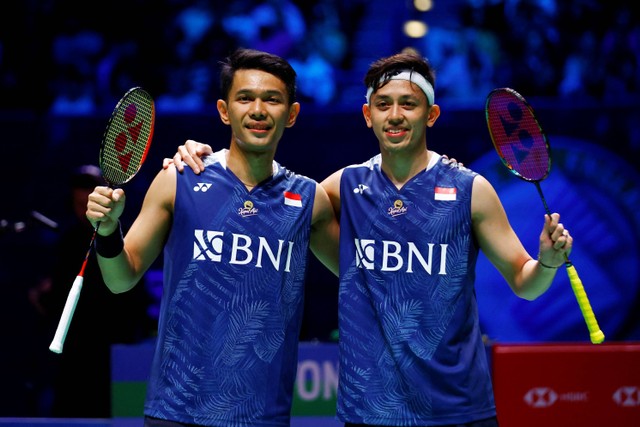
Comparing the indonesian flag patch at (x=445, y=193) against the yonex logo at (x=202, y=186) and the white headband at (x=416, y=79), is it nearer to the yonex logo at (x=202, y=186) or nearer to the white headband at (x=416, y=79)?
the white headband at (x=416, y=79)

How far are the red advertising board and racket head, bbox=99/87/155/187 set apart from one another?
208cm

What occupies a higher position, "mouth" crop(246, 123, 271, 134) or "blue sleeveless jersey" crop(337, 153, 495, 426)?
"mouth" crop(246, 123, 271, 134)

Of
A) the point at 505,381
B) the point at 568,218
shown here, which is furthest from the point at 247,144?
the point at 568,218

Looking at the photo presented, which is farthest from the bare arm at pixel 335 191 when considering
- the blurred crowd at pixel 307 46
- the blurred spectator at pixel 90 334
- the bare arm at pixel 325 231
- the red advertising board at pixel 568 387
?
the blurred crowd at pixel 307 46

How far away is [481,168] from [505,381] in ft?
7.42

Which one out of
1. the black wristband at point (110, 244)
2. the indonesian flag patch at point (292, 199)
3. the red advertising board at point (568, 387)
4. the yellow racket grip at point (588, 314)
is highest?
the indonesian flag patch at point (292, 199)

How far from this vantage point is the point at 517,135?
11.6ft

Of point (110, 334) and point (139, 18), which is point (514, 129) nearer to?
point (110, 334)

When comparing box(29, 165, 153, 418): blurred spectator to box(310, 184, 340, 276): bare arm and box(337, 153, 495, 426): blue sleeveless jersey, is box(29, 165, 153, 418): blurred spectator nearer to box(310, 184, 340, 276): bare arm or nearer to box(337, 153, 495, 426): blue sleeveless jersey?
box(310, 184, 340, 276): bare arm

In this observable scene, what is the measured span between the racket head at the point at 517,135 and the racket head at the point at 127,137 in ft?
3.88

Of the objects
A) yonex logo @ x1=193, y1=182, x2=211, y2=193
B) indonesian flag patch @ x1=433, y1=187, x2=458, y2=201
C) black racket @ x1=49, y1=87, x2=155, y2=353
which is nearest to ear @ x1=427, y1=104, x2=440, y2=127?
indonesian flag patch @ x1=433, y1=187, x2=458, y2=201

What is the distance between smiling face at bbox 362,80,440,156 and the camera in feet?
11.0

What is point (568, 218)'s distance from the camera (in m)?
6.64

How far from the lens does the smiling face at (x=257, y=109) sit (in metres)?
3.34
